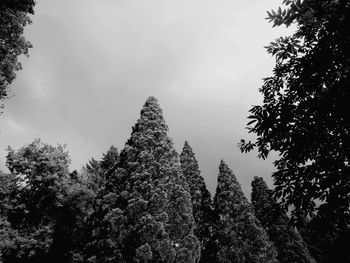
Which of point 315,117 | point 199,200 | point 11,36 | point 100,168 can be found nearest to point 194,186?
point 199,200

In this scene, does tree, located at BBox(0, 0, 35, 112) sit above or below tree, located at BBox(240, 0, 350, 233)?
above

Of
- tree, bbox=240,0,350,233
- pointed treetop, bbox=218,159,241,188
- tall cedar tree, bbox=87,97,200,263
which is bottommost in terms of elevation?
tree, bbox=240,0,350,233

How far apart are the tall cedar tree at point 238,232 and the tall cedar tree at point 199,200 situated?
179cm

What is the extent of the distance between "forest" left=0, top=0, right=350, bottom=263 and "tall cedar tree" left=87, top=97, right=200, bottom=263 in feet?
0.27

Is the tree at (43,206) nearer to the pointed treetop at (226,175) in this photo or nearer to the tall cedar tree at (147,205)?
the tall cedar tree at (147,205)

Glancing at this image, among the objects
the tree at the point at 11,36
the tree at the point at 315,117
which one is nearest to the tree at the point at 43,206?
the tree at the point at 11,36

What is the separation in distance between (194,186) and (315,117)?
1248 inches

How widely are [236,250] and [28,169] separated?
900 inches

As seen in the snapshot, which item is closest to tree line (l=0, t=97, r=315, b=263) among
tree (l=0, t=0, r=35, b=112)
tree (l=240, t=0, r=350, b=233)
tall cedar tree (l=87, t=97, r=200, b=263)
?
tall cedar tree (l=87, t=97, r=200, b=263)

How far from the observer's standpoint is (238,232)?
29922 millimetres

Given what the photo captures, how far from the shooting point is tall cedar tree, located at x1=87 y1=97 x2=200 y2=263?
1864 centimetres

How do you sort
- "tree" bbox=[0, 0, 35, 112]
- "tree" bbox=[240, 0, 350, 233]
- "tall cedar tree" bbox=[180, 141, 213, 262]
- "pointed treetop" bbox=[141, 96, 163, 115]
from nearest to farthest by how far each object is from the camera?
"tree" bbox=[240, 0, 350, 233] → "tree" bbox=[0, 0, 35, 112] → "pointed treetop" bbox=[141, 96, 163, 115] → "tall cedar tree" bbox=[180, 141, 213, 262]

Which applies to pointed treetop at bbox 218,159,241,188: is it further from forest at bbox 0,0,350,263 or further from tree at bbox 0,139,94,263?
tree at bbox 0,139,94,263

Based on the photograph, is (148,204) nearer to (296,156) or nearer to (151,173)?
(151,173)
